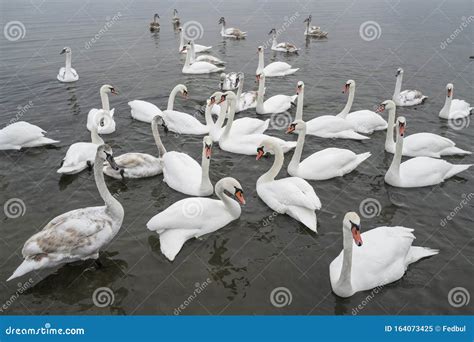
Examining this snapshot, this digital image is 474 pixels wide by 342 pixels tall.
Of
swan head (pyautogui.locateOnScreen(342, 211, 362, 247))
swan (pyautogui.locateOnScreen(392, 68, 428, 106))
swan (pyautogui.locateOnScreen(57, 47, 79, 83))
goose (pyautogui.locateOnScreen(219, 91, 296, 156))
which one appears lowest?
swan (pyautogui.locateOnScreen(57, 47, 79, 83))

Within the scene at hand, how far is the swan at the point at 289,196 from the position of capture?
9.73 m

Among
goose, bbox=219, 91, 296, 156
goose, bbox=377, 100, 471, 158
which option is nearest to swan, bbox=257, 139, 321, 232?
goose, bbox=219, 91, 296, 156

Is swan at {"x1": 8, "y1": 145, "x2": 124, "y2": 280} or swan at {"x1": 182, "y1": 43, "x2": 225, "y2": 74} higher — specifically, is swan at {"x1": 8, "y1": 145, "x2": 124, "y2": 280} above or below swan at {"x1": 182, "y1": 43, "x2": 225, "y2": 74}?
above

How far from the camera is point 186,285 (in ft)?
26.7

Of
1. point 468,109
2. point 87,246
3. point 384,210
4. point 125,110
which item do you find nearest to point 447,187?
point 384,210

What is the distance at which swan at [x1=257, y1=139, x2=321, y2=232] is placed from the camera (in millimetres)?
9734

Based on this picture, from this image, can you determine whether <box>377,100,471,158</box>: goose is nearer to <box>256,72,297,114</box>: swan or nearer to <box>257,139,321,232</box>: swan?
<box>257,139,321,232</box>: swan

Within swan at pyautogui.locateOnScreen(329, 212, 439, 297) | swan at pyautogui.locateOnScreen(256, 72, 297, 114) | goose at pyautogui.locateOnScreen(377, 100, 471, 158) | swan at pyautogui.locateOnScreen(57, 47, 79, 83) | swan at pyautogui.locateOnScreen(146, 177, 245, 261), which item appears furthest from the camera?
swan at pyautogui.locateOnScreen(57, 47, 79, 83)

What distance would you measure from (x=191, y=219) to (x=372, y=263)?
3906 mm

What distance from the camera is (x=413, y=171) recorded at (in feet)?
37.1

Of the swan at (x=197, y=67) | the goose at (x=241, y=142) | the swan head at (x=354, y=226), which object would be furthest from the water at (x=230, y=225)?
the swan head at (x=354, y=226)

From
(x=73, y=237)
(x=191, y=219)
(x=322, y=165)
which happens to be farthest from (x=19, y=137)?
(x=322, y=165)

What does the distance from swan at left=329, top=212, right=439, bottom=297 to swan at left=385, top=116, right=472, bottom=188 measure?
11.2ft

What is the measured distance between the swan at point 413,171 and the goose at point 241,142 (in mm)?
3269
